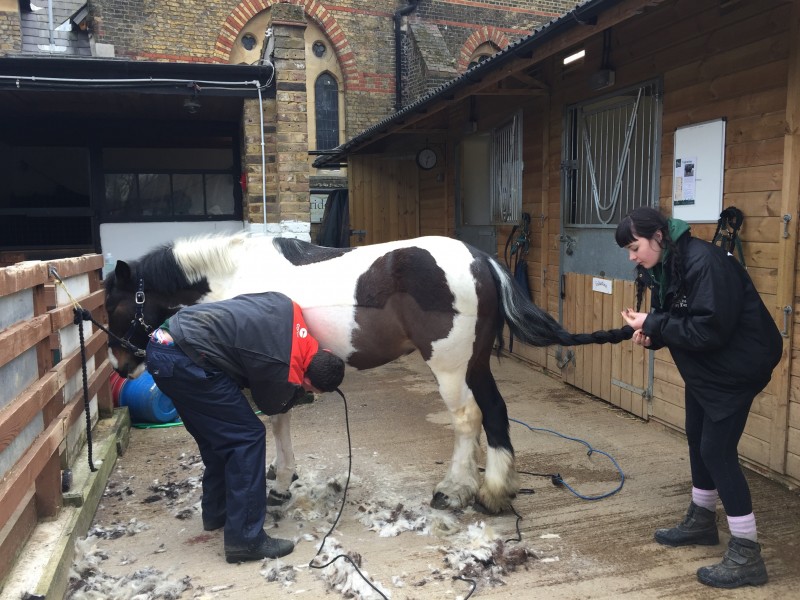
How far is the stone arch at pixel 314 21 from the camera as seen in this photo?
46.1 ft

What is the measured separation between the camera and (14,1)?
14.0 m

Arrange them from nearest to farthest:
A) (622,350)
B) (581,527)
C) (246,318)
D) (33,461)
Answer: (33,461) → (246,318) → (581,527) → (622,350)

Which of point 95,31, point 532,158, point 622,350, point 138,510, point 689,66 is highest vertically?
point 95,31

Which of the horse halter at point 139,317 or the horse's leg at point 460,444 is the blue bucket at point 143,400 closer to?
the horse halter at point 139,317

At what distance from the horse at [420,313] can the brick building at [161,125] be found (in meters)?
2.53

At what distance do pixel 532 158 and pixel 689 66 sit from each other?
232 cm

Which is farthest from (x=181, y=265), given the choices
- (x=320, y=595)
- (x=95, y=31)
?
(x=95, y=31)

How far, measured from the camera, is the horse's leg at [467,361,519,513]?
3404 mm

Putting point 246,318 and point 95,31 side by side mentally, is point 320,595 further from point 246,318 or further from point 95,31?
point 95,31

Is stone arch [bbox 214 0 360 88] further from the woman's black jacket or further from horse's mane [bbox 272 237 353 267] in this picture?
the woman's black jacket

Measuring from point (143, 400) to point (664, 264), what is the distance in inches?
167

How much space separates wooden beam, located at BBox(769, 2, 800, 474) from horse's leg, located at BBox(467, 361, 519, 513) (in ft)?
5.24

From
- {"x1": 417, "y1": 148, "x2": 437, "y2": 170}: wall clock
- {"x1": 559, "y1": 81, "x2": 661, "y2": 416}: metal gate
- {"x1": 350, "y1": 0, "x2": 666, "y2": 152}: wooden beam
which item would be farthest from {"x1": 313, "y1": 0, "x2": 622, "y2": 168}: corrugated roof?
{"x1": 559, "y1": 81, "x2": 661, "y2": 416}: metal gate

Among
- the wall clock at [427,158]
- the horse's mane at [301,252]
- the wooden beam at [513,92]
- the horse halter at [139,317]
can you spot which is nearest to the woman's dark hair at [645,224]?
the horse's mane at [301,252]
